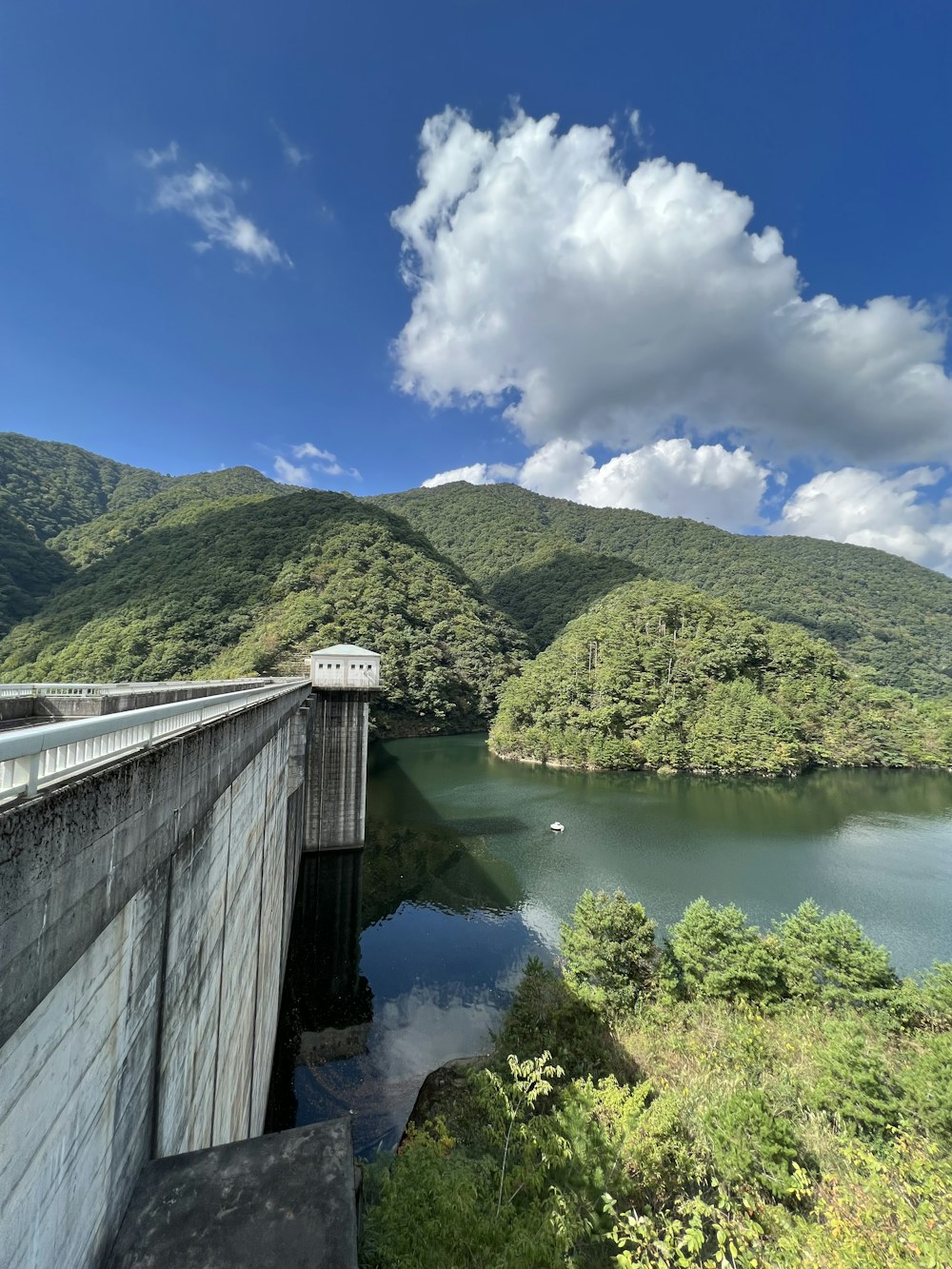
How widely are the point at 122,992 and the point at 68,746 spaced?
1709 millimetres

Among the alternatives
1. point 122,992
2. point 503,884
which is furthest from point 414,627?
point 122,992

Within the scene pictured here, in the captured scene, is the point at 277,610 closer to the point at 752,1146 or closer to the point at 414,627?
the point at 414,627

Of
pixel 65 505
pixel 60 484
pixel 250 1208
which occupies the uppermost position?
pixel 60 484

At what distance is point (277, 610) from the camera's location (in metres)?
56.0

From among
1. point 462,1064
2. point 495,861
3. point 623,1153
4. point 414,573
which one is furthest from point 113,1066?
point 414,573

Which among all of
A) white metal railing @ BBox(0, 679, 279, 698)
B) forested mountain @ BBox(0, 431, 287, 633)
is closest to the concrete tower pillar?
white metal railing @ BBox(0, 679, 279, 698)

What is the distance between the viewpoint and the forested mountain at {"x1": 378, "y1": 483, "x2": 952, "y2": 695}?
305ft

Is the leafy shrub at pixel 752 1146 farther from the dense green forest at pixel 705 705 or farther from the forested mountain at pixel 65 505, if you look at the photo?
the forested mountain at pixel 65 505

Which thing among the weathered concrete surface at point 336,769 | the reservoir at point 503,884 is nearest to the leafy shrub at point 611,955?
the reservoir at point 503,884

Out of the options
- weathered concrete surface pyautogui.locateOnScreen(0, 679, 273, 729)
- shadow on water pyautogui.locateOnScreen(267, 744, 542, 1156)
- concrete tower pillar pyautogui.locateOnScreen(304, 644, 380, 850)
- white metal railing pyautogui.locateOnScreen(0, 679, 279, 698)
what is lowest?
shadow on water pyautogui.locateOnScreen(267, 744, 542, 1156)

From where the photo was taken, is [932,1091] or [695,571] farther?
[695,571]

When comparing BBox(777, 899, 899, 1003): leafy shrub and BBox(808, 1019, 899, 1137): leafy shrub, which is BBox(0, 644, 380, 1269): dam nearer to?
BBox(808, 1019, 899, 1137): leafy shrub

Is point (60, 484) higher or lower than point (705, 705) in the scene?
higher

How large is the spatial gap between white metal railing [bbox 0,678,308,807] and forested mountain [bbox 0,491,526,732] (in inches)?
1775
